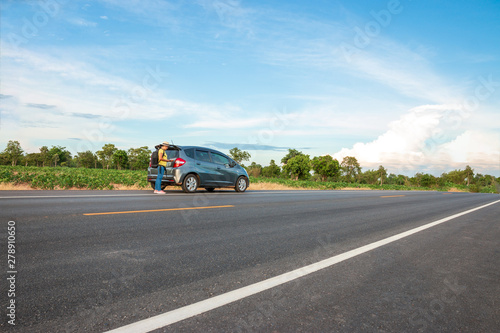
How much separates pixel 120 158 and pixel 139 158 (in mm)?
6603

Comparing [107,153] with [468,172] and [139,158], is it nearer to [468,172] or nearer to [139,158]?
[139,158]

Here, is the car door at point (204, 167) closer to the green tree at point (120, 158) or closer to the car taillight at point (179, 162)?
the car taillight at point (179, 162)

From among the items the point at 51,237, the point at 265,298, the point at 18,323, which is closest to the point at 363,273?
the point at 265,298

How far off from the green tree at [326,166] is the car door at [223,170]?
298ft

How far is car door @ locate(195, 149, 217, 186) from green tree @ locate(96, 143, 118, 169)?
112 metres

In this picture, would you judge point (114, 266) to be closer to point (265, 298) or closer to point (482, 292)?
point (265, 298)

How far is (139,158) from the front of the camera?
Result: 114 m

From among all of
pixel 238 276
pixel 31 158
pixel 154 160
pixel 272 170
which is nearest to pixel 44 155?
pixel 31 158

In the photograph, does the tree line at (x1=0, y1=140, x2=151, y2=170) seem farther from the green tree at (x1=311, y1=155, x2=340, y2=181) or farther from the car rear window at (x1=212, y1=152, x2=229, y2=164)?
the car rear window at (x1=212, y1=152, x2=229, y2=164)

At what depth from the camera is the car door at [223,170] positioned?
13.3m

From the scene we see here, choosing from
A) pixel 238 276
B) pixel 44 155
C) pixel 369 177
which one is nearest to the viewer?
pixel 238 276

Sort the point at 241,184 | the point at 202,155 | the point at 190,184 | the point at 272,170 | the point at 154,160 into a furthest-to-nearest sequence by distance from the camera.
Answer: the point at 272,170
the point at 241,184
the point at 202,155
the point at 154,160
the point at 190,184

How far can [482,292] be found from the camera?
2.92m

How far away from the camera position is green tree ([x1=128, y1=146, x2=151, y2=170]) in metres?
113
